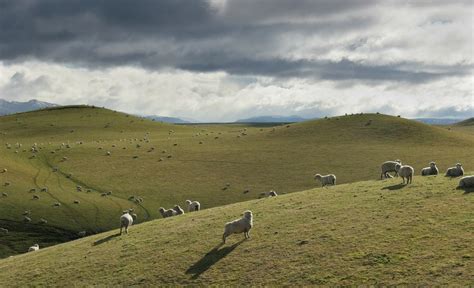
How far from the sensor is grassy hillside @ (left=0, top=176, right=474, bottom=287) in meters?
21.1

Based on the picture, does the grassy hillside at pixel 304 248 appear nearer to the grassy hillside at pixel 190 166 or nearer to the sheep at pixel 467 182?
the sheep at pixel 467 182

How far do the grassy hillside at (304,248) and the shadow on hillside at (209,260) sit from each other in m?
0.07

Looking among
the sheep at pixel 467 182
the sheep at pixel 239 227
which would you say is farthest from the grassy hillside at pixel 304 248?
the sheep at pixel 467 182

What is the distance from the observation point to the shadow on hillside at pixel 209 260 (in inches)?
963

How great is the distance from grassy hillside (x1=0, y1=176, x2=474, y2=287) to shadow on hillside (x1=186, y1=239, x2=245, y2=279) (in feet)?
0.22

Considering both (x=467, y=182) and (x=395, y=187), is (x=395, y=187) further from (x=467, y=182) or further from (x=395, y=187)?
(x=467, y=182)

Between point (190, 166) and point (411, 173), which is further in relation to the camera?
point (190, 166)

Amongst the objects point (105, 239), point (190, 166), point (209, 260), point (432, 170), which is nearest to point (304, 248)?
point (209, 260)

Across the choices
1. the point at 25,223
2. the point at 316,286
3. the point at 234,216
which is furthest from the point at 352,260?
the point at 25,223

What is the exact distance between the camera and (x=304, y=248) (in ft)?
81.0

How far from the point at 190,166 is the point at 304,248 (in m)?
61.6

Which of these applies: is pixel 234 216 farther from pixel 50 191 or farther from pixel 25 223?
pixel 50 191

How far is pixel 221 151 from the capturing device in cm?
9606

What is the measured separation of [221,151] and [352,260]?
245 feet
